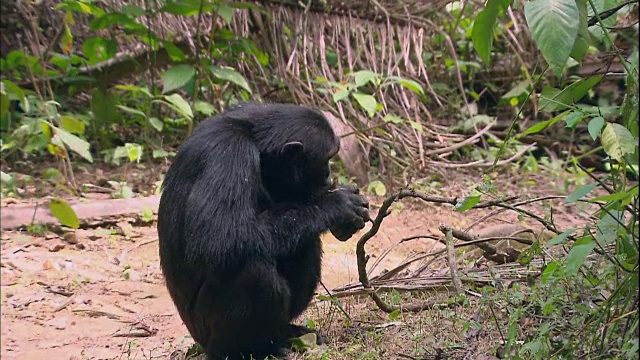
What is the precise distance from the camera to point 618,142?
273 centimetres

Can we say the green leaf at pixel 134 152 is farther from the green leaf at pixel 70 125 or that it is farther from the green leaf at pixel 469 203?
the green leaf at pixel 469 203

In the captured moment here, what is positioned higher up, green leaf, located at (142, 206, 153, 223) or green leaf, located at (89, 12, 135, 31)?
green leaf, located at (89, 12, 135, 31)

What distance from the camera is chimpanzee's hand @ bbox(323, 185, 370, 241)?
433 centimetres

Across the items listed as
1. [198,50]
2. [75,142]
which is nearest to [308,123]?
[75,142]

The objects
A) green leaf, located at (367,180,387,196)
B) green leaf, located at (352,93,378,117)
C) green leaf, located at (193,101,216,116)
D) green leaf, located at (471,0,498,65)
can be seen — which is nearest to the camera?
green leaf, located at (471,0,498,65)

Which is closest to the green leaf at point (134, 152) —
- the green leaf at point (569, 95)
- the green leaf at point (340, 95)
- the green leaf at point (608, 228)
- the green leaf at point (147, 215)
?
the green leaf at point (147, 215)

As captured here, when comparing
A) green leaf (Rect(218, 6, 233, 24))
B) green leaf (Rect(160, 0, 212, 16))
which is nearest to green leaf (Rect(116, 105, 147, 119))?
green leaf (Rect(160, 0, 212, 16))

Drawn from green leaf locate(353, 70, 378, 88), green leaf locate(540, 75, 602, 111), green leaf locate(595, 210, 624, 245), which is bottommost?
green leaf locate(595, 210, 624, 245)

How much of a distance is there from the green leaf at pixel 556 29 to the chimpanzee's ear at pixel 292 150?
216 cm

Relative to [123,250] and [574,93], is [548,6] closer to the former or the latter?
[574,93]

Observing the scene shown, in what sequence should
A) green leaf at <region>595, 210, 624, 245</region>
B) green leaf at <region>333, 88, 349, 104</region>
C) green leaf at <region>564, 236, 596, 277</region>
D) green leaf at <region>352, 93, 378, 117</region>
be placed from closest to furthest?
1. green leaf at <region>564, 236, 596, 277</region>
2. green leaf at <region>595, 210, 624, 245</region>
3. green leaf at <region>333, 88, 349, 104</region>
4. green leaf at <region>352, 93, 378, 117</region>

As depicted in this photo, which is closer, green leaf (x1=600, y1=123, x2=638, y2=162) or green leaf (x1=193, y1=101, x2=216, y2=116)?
green leaf (x1=600, y1=123, x2=638, y2=162)

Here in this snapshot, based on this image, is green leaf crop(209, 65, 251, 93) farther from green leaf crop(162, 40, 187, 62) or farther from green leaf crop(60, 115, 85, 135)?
green leaf crop(60, 115, 85, 135)

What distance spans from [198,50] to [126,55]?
4.13 ft
